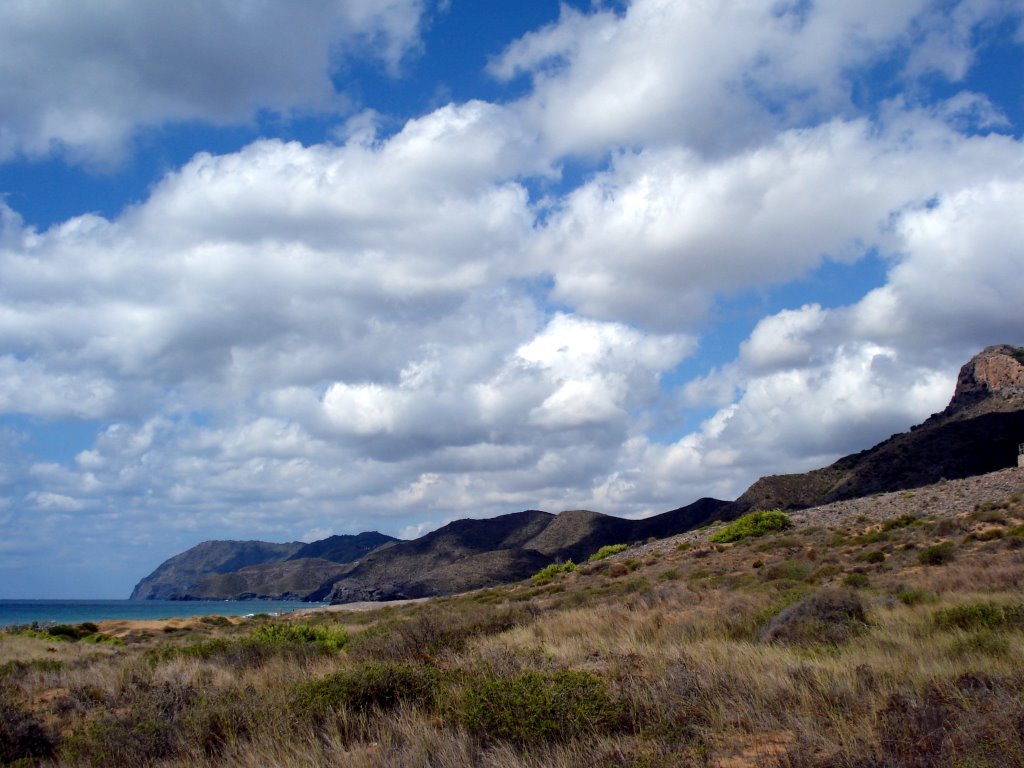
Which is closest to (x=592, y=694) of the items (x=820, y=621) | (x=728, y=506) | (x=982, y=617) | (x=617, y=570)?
(x=820, y=621)

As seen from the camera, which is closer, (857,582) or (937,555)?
(857,582)

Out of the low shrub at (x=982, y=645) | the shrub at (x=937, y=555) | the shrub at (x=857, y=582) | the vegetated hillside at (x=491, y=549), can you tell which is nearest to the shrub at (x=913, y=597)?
the shrub at (x=857, y=582)

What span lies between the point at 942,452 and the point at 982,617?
53.9 metres

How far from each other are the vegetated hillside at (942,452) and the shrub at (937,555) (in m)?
33.8

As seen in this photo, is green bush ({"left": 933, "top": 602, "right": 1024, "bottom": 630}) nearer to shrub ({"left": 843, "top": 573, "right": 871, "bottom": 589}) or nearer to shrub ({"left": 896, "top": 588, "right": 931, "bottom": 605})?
shrub ({"left": 896, "top": 588, "right": 931, "bottom": 605})

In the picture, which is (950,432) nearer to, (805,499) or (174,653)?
(805,499)

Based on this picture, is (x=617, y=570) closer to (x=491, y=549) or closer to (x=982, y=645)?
(x=982, y=645)

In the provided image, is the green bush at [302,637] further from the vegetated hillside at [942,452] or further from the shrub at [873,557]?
the vegetated hillside at [942,452]

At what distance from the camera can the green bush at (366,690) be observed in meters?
7.68

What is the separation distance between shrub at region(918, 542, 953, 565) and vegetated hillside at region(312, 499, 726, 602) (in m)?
56.7

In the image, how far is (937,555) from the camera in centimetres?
2131

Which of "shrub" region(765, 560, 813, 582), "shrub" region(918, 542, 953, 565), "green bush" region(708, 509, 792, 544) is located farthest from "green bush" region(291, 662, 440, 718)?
"green bush" region(708, 509, 792, 544)

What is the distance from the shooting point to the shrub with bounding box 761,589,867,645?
10938 mm

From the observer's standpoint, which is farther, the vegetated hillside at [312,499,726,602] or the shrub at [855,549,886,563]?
the vegetated hillside at [312,499,726,602]
